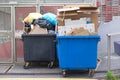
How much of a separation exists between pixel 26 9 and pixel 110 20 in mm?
2250

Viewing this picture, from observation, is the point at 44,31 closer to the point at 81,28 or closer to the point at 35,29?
the point at 35,29

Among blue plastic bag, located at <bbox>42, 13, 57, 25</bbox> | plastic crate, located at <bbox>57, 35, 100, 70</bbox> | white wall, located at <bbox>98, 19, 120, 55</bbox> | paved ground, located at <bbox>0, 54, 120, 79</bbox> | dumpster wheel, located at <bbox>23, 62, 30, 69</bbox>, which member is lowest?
paved ground, located at <bbox>0, 54, 120, 79</bbox>

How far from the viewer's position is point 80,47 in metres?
7.91

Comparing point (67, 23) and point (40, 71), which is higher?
point (67, 23)

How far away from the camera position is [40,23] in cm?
886

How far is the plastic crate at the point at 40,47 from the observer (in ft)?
28.6

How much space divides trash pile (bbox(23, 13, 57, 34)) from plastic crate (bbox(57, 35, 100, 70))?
3.21 feet

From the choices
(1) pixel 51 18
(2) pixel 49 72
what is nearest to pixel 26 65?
(2) pixel 49 72

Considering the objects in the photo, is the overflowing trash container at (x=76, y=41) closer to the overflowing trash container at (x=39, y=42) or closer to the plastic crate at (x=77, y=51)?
the plastic crate at (x=77, y=51)

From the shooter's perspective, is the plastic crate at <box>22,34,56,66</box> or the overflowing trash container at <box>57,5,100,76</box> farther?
the plastic crate at <box>22,34,56,66</box>

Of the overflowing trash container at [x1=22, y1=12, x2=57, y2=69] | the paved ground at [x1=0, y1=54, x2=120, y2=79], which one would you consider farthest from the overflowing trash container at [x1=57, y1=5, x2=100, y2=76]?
the overflowing trash container at [x1=22, y1=12, x2=57, y2=69]

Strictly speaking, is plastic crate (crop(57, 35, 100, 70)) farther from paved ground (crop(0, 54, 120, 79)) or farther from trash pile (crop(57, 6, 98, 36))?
paved ground (crop(0, 54, 120, 79))

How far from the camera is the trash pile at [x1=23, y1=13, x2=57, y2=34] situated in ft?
28.8

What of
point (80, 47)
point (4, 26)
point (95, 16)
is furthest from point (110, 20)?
point (4, 26)
